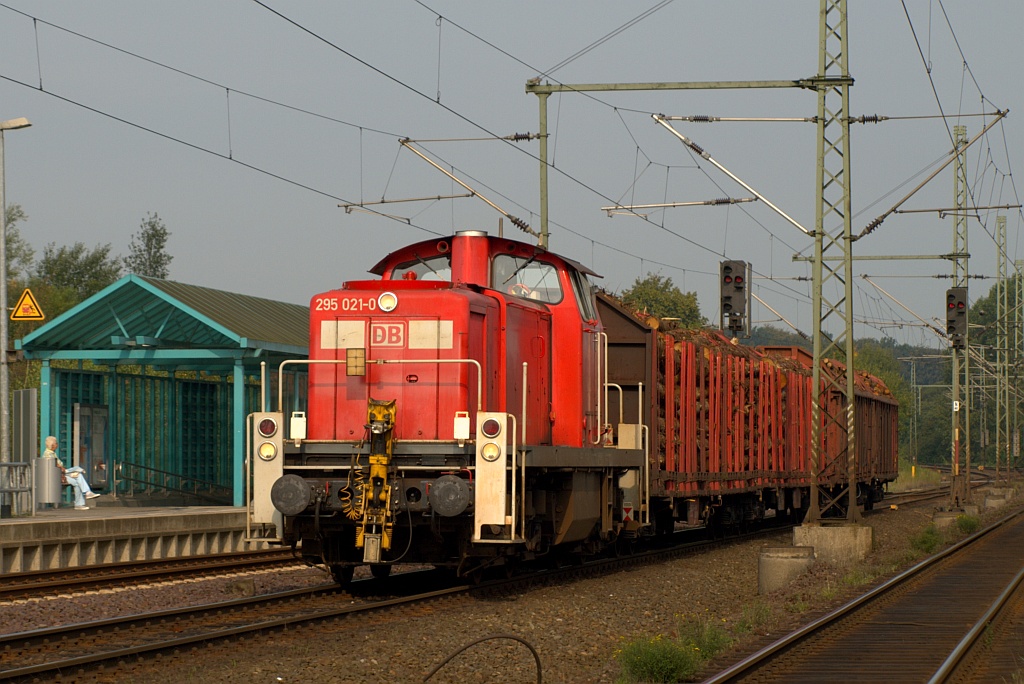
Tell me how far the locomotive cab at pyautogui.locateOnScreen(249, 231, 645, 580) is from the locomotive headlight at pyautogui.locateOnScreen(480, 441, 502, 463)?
12 millimetres

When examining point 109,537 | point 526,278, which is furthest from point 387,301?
point 109,537

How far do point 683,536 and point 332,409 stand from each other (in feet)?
42.3

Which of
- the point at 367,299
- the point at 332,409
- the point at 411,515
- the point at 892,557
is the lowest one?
the point at 892,557

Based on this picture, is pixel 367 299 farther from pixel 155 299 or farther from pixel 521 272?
pixel 155 299

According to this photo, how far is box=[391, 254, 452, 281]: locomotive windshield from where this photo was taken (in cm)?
Answer: 1409

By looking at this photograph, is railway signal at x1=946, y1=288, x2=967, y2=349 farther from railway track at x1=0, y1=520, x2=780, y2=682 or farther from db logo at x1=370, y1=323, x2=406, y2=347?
db logo at x1=370, y1=323, x2=406, y2=347

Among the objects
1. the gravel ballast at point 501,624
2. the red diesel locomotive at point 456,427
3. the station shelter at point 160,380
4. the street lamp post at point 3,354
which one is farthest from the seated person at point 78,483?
the red diesel locomotive at point 456,427

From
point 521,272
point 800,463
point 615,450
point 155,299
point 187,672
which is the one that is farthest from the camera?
point 800,463

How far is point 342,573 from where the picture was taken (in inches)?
544

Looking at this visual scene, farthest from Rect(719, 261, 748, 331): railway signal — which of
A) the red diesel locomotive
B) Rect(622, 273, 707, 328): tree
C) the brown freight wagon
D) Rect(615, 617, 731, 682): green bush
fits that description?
Rect(622, 273, 707, 328): tree

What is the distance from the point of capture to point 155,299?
2325cm

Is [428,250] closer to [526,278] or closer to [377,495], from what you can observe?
[526,278]

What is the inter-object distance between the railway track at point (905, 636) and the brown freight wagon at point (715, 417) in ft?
12.5

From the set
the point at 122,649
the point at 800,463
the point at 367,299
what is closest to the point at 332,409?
the point at 367,299
